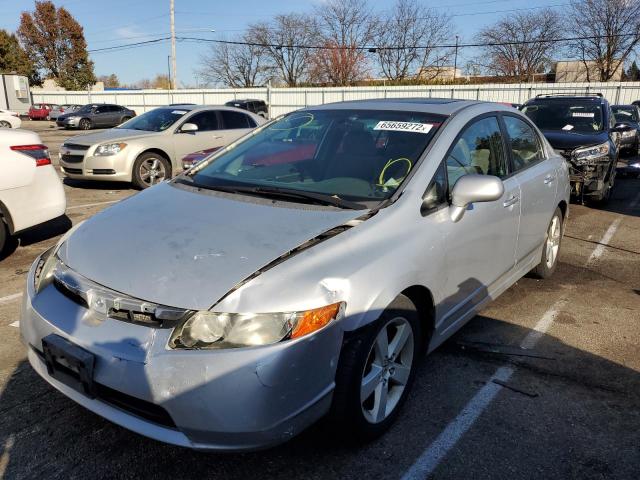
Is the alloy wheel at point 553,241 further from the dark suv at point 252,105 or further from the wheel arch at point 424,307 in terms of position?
the dark suv at point 252,105

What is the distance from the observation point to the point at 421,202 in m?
2.87

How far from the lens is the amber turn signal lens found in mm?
2098

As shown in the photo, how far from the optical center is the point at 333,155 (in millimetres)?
3414

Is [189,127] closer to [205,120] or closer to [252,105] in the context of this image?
[205,120]

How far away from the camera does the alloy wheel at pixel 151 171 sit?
9.86 meters

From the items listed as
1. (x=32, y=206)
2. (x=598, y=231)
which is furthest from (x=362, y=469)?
(x=598, y=231)

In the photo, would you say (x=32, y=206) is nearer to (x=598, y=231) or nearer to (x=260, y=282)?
(x=260, y=282)

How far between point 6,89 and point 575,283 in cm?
4386

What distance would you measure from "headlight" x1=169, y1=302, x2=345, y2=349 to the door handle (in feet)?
6.83

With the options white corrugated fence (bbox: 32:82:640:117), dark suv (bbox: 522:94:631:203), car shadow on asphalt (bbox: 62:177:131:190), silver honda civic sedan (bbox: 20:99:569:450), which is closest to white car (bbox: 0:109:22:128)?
car shadow on asphalt (bbox: 62:177:131:190)

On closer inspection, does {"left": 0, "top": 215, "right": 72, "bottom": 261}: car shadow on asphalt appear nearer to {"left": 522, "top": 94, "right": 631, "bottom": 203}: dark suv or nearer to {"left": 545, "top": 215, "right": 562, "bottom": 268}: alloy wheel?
{"left": 545, "top": 215, "right": 562, "bottom": 268}: alloy wheel

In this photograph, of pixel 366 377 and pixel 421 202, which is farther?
pixel 421 202

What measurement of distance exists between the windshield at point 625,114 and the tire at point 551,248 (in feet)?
43.6

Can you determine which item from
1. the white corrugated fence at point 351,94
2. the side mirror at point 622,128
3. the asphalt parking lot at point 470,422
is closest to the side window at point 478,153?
the asphalt parking lot at point 470,422
